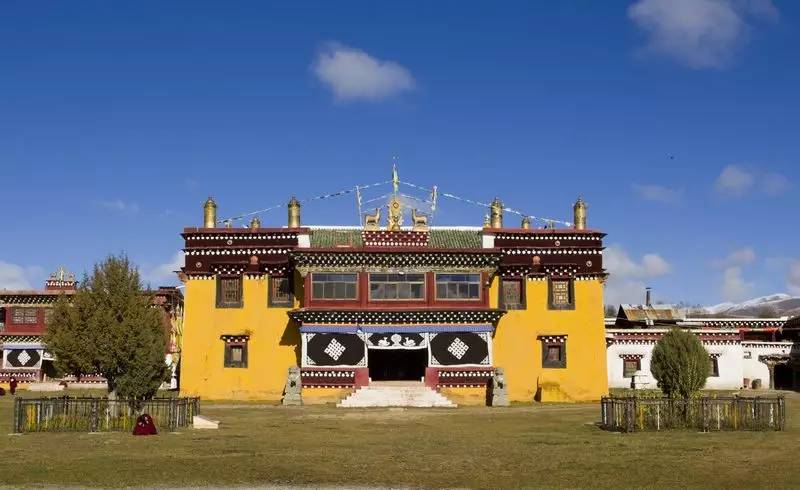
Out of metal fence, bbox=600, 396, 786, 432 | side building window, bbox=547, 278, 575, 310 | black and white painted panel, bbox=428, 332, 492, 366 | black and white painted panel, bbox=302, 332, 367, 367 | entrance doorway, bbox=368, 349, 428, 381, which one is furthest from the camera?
entrance doorway, bbox=368, 349, 428, 381

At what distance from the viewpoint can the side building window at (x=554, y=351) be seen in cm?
5047

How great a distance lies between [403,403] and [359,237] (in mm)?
12193

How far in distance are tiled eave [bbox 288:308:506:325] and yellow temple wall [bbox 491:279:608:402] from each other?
333cm

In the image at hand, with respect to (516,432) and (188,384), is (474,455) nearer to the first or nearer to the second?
(516,432)

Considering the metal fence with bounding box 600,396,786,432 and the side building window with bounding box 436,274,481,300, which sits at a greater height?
the side building window with bounding box 436,274,481,300

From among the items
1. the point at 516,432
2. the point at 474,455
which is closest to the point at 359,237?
the point at 516,432

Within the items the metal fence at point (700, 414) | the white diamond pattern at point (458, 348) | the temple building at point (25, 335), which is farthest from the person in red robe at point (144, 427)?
the temple building at point (25, 335)

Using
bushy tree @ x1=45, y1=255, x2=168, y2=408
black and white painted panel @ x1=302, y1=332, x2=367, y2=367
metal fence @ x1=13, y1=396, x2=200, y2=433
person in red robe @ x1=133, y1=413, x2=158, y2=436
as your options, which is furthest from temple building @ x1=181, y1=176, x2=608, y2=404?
person in red robe @ x1=133, y1=413, x2=158, y2=436

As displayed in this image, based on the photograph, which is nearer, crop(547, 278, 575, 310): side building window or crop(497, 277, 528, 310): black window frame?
crop(497, 277, 528, 310): black window frame

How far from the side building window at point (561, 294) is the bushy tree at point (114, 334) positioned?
2637cm

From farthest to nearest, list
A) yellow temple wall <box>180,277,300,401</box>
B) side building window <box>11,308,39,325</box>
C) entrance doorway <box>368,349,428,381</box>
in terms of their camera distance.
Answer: side building window <box>11,308,39,325</box> → entrance doorway <box>368,349,428,381</box> → yellow temple wall <box>180,277,300,401</box>

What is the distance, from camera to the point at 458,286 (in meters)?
48.2

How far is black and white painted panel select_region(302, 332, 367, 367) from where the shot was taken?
47.1 meters

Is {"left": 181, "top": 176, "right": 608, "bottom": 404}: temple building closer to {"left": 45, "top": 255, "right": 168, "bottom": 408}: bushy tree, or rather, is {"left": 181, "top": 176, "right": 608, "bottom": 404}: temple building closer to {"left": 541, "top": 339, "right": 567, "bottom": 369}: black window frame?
{"left": 541, "top": 339, "right": 567, "bottom": 369}: black window frame
